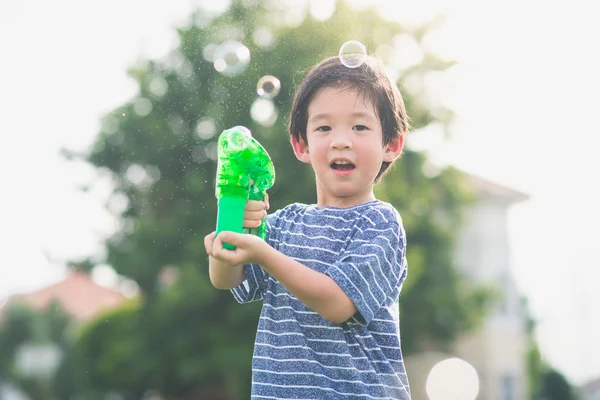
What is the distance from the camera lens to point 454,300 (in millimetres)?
12977

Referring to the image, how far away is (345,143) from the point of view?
186cm

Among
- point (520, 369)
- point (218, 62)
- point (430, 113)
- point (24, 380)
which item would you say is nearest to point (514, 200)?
point (520, 369)

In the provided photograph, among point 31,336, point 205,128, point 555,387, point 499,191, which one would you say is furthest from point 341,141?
point 31,336

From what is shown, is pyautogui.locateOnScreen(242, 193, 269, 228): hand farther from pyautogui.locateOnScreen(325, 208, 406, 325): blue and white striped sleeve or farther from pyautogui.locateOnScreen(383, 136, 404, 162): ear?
pyautogui.locateOnScreen(383, 136, 404, 162): ear

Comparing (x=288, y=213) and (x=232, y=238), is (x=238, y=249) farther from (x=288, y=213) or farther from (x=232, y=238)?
(x=288, y=213)

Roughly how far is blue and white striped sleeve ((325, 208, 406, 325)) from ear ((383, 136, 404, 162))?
0.62ft

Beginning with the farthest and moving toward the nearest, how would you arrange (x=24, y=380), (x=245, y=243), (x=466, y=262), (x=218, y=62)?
(x=24, y=380) < (x=466, y=262) < (x=218, y=62) < (x=245, y=243)

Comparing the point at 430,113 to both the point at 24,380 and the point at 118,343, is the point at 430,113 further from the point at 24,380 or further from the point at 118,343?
the point at 24,380

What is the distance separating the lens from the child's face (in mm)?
1886

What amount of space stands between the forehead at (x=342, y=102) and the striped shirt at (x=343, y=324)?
238 millimetres

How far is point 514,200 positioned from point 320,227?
825 inches

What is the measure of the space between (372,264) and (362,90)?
459 millimetres

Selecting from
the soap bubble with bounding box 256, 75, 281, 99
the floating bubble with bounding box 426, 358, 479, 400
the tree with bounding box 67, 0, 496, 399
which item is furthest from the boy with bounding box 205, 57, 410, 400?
the floating bubble with bounding box 426, 358, 479, 400

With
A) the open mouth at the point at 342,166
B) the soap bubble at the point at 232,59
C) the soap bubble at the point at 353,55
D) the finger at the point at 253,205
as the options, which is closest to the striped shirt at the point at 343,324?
the open mouth at the point at 342,166
